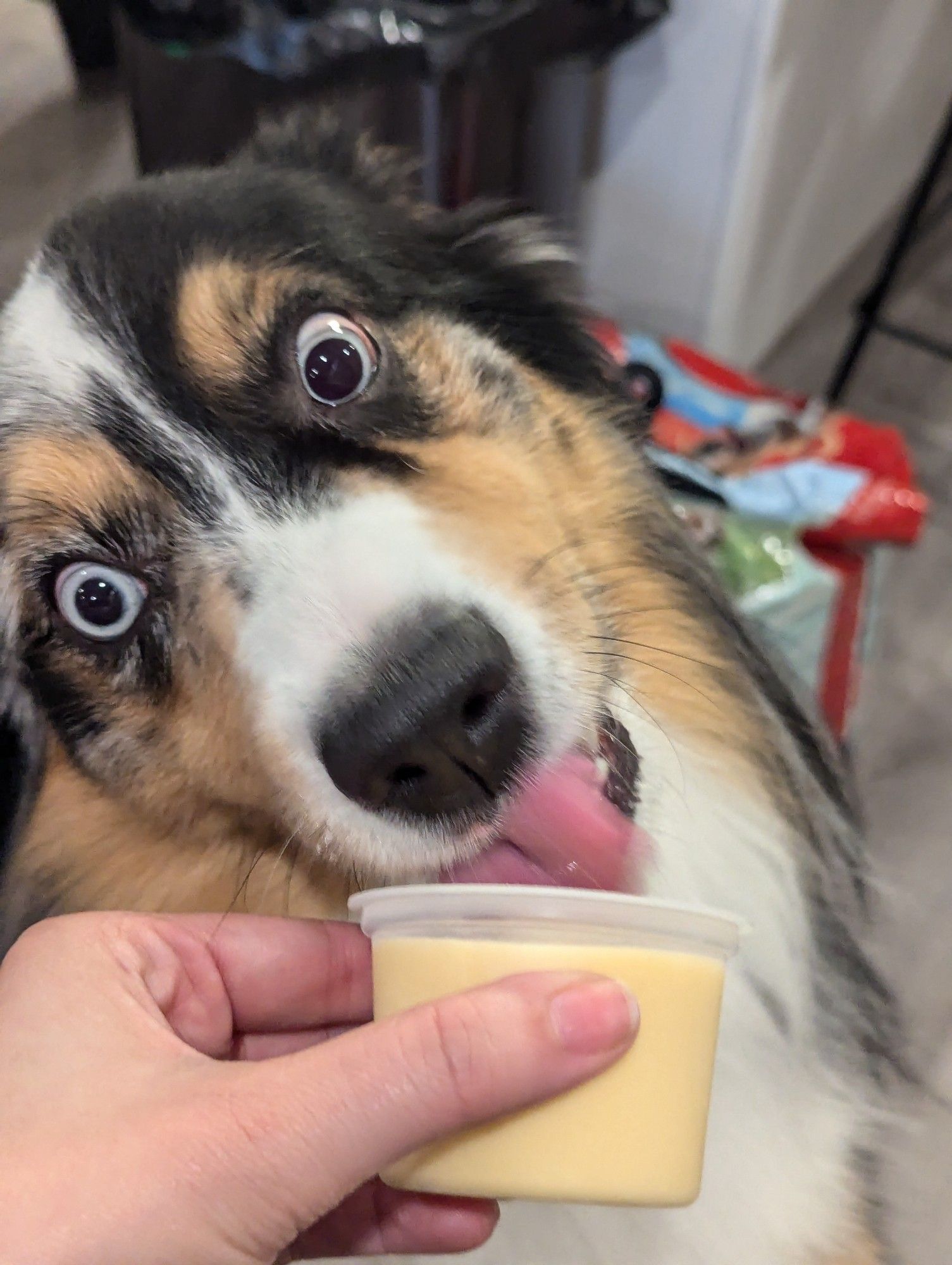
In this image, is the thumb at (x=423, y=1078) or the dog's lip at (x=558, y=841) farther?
the dog's lip at (x=558, y=841)

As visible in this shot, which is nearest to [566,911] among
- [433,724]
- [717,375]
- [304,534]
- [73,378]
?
[433,724]

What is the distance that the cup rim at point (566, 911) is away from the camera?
0.64 metres

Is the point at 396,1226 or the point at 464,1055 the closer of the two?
the point at 464,1055

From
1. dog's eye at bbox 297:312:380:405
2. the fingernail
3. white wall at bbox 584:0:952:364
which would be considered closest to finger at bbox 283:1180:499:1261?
the fingernail

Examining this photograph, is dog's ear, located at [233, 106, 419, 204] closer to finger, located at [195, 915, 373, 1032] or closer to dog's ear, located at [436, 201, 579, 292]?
dog's ear, located at [436, 201, 579, 292]

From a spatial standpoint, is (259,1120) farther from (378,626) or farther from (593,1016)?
(378,626)

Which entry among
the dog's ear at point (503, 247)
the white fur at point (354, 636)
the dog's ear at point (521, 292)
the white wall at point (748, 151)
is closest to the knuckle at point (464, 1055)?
the white fur at point (354, 636)

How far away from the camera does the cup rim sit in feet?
2.09

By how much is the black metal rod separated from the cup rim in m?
2.22

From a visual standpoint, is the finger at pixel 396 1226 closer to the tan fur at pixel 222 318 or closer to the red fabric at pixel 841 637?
the tan fur at pixel 222 318

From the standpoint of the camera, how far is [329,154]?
4.28 ft

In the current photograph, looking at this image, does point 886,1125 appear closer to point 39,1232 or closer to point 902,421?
point 39,1232

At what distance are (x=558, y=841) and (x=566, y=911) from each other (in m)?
0.23

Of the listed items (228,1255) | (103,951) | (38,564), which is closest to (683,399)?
(38,564)
